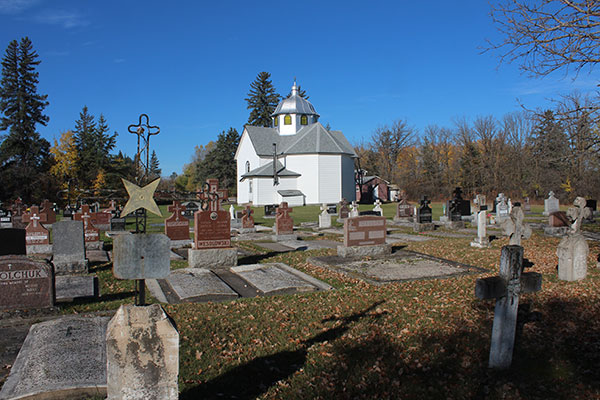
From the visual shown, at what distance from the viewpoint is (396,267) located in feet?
33.8

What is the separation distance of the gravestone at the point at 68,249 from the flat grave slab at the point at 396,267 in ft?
19.2

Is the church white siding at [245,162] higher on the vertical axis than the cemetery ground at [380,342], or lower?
higher

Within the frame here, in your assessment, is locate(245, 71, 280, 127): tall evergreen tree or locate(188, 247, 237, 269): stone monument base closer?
locate(188, 247, 237, 269): stone monument base

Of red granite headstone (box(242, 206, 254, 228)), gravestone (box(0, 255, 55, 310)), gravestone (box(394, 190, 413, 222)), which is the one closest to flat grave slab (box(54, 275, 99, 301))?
gravestone (box(0, 255, 55, 310))

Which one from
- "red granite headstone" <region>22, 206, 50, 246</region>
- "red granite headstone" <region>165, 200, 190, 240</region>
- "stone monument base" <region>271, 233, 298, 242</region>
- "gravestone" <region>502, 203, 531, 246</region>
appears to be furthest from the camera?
"stone monument base" <region>271, 233, 298, 242</region>

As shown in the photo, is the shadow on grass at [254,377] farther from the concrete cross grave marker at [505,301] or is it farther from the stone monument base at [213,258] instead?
the stone monument base at [213,258]

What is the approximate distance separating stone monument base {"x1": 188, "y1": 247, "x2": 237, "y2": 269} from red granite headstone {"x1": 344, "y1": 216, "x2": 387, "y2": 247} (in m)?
3.17

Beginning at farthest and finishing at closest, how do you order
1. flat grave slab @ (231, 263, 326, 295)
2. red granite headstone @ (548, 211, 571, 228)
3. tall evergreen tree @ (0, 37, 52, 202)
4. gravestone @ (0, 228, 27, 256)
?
1. tall evergreen tree @ (0, 37, 52, 202)
2. red granite headstone @ (548, 211, 571, 228)
3. flat grave slab @ (231, 263, 326, 295)
4. gravestone @ (0, 228, 27, 256)

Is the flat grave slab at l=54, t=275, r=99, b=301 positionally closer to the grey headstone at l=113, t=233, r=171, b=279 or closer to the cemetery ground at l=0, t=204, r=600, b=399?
the cemetery ground at l=0, t=204, r=600, b=399

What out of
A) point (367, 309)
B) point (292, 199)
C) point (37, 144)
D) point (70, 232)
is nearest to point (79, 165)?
point (37, 144)

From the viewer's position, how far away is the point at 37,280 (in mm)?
6934

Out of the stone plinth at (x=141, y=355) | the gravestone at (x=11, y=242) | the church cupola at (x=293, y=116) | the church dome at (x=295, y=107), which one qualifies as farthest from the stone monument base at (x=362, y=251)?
the church dome at (x=295, y=107)

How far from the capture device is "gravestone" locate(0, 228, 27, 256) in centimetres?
754

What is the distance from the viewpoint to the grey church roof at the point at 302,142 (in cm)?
4503
